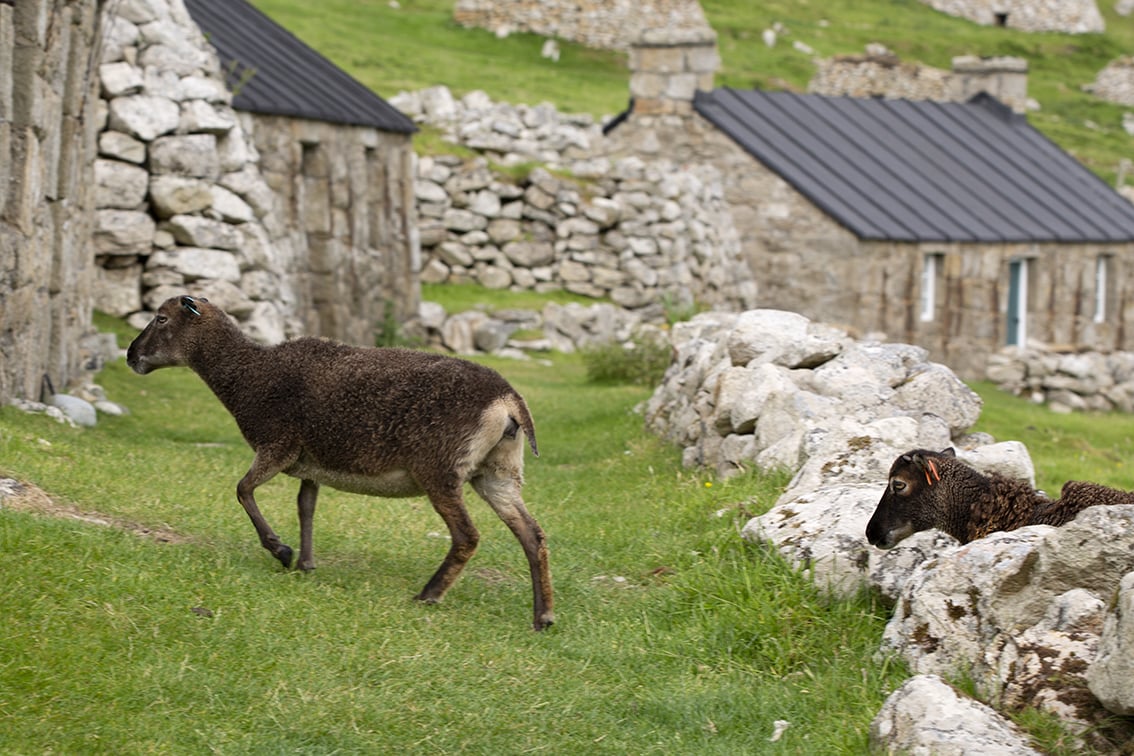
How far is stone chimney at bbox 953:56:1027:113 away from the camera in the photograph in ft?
115

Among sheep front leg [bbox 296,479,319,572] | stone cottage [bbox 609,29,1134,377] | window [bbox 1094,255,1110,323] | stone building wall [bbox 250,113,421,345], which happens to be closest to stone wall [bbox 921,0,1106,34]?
stone cottage [bbox 609,29,1134,377]

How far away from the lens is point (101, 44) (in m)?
14.4

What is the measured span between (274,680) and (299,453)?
1.83 meters

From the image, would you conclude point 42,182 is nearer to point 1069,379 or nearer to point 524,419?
point 524,419

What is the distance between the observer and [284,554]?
7598mm

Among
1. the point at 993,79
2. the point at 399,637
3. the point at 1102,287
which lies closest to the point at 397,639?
the point at 399,637

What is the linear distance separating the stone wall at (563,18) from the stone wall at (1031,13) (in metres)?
21.9

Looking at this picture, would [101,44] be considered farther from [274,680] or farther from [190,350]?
[274,680]

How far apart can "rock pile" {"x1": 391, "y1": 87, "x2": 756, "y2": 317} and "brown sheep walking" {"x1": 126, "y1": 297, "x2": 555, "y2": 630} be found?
17548 mm

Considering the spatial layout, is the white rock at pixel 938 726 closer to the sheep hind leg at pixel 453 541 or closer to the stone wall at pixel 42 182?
the sheep hind leg at pixel 453 541

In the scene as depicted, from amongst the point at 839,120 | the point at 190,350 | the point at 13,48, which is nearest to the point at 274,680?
the point at 190,350

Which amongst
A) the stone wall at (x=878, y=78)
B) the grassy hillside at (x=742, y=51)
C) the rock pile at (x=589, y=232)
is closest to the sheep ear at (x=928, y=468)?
the rock pile at (x=589, y=232)

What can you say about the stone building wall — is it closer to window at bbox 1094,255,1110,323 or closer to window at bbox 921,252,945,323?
window at bbox 921,252,945,323

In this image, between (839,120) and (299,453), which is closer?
(299,453)
